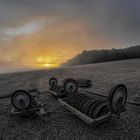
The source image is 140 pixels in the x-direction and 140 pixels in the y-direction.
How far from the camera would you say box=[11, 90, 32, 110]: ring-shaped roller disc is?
690cm

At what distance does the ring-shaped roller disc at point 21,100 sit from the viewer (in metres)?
6.90

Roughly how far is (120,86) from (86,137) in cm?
225

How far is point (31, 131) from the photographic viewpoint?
5.95m

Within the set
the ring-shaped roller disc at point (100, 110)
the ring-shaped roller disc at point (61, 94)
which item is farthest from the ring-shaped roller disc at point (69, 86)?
the ring-shaped roller disc at point (100, 110)

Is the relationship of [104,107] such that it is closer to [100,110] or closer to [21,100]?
[100,110]

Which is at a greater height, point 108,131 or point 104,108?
point 104,108

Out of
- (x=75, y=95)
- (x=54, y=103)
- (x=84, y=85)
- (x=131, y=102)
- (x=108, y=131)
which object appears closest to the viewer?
(x=108, y=131)

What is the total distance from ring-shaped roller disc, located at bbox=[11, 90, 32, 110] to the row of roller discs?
2.11m

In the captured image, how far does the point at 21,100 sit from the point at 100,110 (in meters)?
3.68

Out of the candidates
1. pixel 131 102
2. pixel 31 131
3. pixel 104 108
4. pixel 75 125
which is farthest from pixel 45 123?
pixel 131 102

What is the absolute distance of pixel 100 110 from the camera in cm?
580

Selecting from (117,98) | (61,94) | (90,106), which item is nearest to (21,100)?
(61,94)

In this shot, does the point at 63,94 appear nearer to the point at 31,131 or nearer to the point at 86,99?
the point at 86,99

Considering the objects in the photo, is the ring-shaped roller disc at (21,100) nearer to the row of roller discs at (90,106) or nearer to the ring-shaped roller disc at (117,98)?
the row of roller discs at (90,106)
